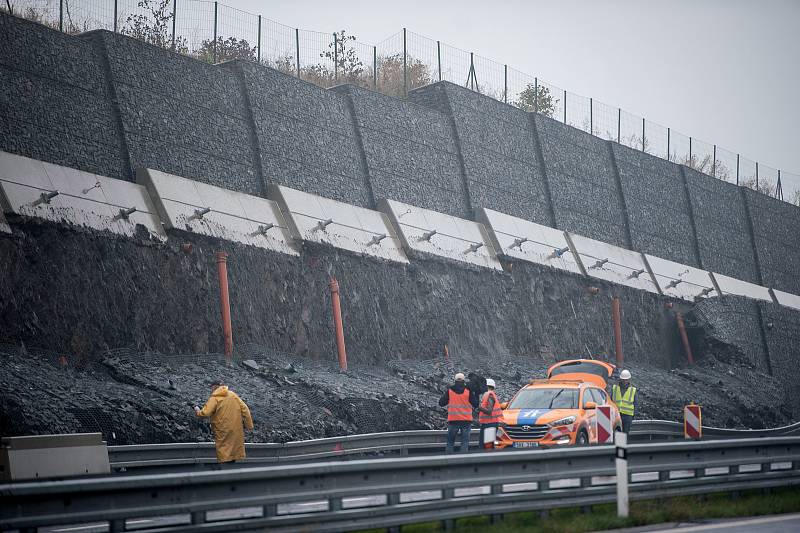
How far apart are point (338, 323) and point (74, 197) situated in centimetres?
770

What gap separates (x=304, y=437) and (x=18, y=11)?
1530cm

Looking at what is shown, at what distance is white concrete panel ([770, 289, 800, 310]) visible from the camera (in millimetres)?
53719

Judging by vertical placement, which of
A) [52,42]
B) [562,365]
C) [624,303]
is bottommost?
[562,365]

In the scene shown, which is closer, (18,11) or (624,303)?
(18,11)

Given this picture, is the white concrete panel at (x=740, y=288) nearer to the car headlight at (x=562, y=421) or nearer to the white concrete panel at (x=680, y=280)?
the white concrete panel at (x=680, y=280)

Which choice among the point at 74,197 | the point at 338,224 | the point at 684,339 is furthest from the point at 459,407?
the point at 684,339

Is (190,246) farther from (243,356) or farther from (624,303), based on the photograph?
(624,303)

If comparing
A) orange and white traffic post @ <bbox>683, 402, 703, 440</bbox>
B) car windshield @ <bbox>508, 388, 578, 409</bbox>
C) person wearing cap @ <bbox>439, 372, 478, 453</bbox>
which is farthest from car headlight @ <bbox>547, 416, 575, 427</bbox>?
orange and white traffic post @ <bbox>683, 402, 703, 440</bbox>

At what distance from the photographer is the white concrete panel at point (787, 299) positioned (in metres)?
53.7

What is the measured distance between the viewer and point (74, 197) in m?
24.6

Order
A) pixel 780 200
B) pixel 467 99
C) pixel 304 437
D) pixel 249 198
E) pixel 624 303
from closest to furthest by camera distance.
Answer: pixel 304 437 < pixel 249 198 < pixel 467 99 < pixel 624 303 < pixel 780 200

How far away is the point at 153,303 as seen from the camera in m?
25.0

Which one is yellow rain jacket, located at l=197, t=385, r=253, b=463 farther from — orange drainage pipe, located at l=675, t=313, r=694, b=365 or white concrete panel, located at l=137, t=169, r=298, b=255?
orange drainage pipe, located at l=675, t=313, r=694, b=365

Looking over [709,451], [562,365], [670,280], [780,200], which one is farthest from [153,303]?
[780,200]
